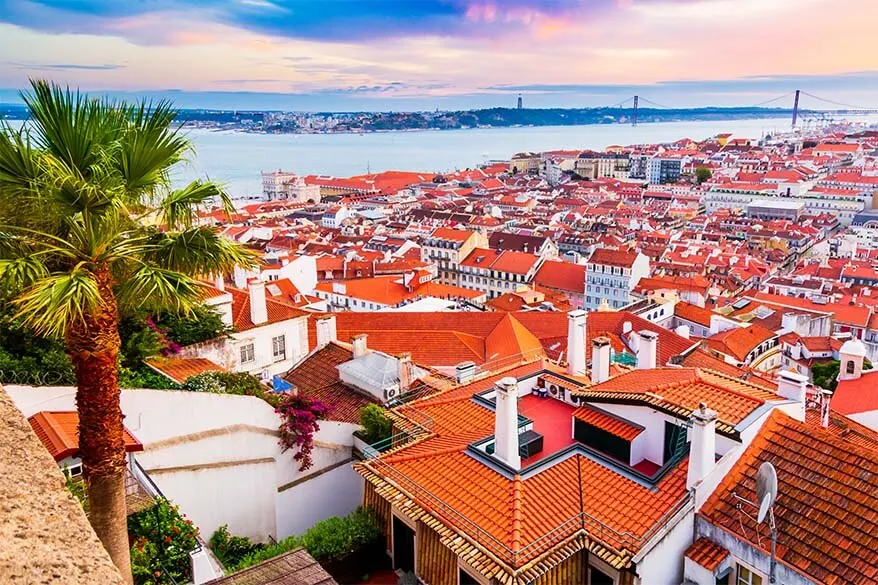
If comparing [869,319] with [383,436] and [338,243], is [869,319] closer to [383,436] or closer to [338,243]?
[383,436]

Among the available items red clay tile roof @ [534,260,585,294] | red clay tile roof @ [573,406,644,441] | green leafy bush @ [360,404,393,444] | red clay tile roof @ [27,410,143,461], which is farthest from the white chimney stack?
red clay tile roof @ [534,260,585,294]

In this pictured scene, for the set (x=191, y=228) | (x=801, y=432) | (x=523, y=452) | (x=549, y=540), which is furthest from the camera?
(x=523, y=452)

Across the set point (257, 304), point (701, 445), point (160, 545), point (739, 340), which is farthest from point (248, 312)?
point (739, 340)

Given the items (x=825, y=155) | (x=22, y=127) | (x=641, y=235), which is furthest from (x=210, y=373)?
(x=825, y=155)

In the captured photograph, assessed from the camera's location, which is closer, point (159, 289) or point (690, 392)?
point (159, 289)

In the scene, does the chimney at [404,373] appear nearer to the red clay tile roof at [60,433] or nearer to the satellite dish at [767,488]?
the red clay tile roof at [60,433]

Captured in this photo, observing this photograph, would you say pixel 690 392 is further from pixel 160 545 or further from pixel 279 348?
pixel 279 348
